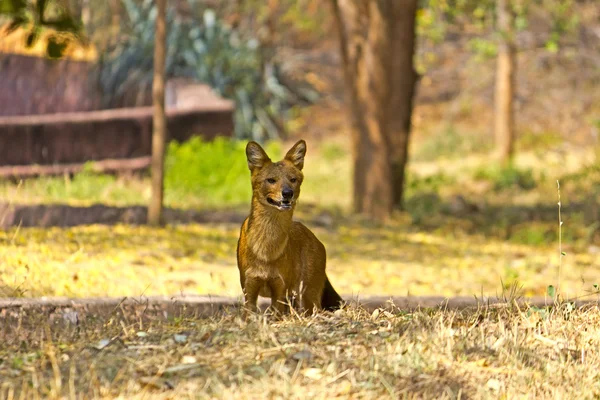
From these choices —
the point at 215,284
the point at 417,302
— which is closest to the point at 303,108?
the point at 215,284

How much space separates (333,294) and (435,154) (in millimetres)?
Result: 14222

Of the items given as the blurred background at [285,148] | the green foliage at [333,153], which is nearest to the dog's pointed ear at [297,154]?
the blurred background at [285,148]

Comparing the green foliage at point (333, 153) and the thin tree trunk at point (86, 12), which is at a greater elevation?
the thin tree trunk at point (86, 12)

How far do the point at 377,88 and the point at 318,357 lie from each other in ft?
28.3

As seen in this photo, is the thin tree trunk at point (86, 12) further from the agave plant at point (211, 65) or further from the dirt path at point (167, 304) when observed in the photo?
the dirt path at point (167, 304)

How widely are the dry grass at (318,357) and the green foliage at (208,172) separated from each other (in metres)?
7.66

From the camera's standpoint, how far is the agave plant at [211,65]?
61.5 feet

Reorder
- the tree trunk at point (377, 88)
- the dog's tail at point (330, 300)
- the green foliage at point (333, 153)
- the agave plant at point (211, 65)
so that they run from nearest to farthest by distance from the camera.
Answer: the dog's tail at point (330, 300) → the tree trunk at point (377, 88) → the agave plant at point (211, 65) → the green foliage at point (333, 153)

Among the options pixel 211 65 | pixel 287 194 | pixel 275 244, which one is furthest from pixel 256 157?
pixel 211 65

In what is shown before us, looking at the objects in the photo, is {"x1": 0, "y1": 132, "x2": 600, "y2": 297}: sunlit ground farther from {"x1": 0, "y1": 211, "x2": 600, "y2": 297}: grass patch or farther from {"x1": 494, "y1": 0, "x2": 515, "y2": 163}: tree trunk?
{"x1": 494, "y1": 0, "x2": 515, "y2": 163}: tree trunk

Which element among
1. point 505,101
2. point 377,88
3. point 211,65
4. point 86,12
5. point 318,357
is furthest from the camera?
point 86,12

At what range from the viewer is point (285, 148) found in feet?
70.6

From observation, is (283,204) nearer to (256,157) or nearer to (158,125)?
(256,157)

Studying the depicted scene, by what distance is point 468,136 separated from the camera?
2194cm
